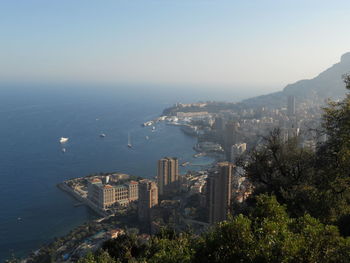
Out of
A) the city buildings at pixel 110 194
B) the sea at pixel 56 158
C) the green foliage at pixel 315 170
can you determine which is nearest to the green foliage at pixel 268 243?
the green foliage at pixel 315 170

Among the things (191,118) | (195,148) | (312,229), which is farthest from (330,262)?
(191,118)

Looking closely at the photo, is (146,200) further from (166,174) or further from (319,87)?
(319,87)

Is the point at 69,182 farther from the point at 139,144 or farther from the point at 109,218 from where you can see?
the point at 139,144

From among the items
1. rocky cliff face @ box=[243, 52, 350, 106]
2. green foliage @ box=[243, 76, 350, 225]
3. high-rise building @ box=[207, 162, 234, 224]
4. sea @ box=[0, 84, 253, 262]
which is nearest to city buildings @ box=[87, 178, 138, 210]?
sea @ box=[0, 84, 253, 262]

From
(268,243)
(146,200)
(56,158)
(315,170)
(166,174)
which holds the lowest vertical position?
(56,158)

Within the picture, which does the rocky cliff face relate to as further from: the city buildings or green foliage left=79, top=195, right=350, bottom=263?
green foliage left=79, top=195, right=350, bottom=263

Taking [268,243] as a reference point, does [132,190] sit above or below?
below

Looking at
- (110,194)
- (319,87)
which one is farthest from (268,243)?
(319,87)
